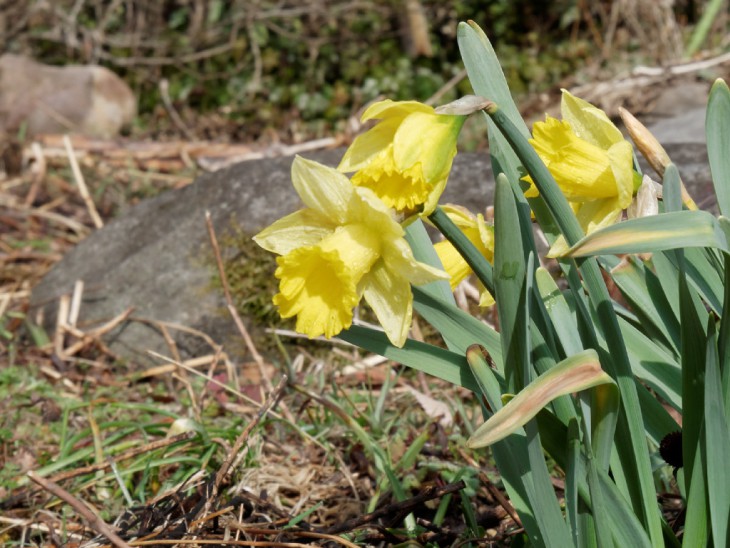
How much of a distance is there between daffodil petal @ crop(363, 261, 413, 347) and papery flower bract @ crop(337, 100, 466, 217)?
9cm

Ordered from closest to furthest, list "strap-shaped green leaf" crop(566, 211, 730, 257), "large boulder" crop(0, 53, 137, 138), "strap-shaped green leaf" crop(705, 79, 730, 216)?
"strap-shaped green leaf" crop(566, 211, 730, 257)
"strap-shaped green leaf" crop(705, 79, 730, 216)
"large boulder" crop(0, 53, 137, 138)

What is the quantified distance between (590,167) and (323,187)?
0.29m

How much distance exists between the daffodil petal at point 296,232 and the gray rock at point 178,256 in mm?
1849

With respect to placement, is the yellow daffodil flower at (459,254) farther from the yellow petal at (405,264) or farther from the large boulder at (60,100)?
the large boulder at (60,100)

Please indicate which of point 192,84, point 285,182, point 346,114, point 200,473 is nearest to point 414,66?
point 346,114

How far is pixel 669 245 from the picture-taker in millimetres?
814

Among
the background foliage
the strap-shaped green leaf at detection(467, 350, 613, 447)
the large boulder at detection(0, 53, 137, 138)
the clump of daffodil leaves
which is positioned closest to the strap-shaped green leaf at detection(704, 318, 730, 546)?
the clump of daffodil leaves

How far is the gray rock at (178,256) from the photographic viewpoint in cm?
285

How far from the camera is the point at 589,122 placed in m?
1.04

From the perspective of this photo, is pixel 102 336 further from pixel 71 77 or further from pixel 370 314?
pixel 71 77

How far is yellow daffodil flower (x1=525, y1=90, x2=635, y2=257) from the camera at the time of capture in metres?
0.95

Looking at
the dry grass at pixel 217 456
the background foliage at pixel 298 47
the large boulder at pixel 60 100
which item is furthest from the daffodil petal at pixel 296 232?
the background foliage at pixel 298 47

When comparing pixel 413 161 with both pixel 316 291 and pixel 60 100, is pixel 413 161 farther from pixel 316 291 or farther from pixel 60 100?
pixel 60 100

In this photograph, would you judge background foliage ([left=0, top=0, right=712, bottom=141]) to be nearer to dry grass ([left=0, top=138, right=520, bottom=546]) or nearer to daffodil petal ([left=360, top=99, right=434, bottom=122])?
dry grass ([left=0, top=138, right=520, bottom=546])
